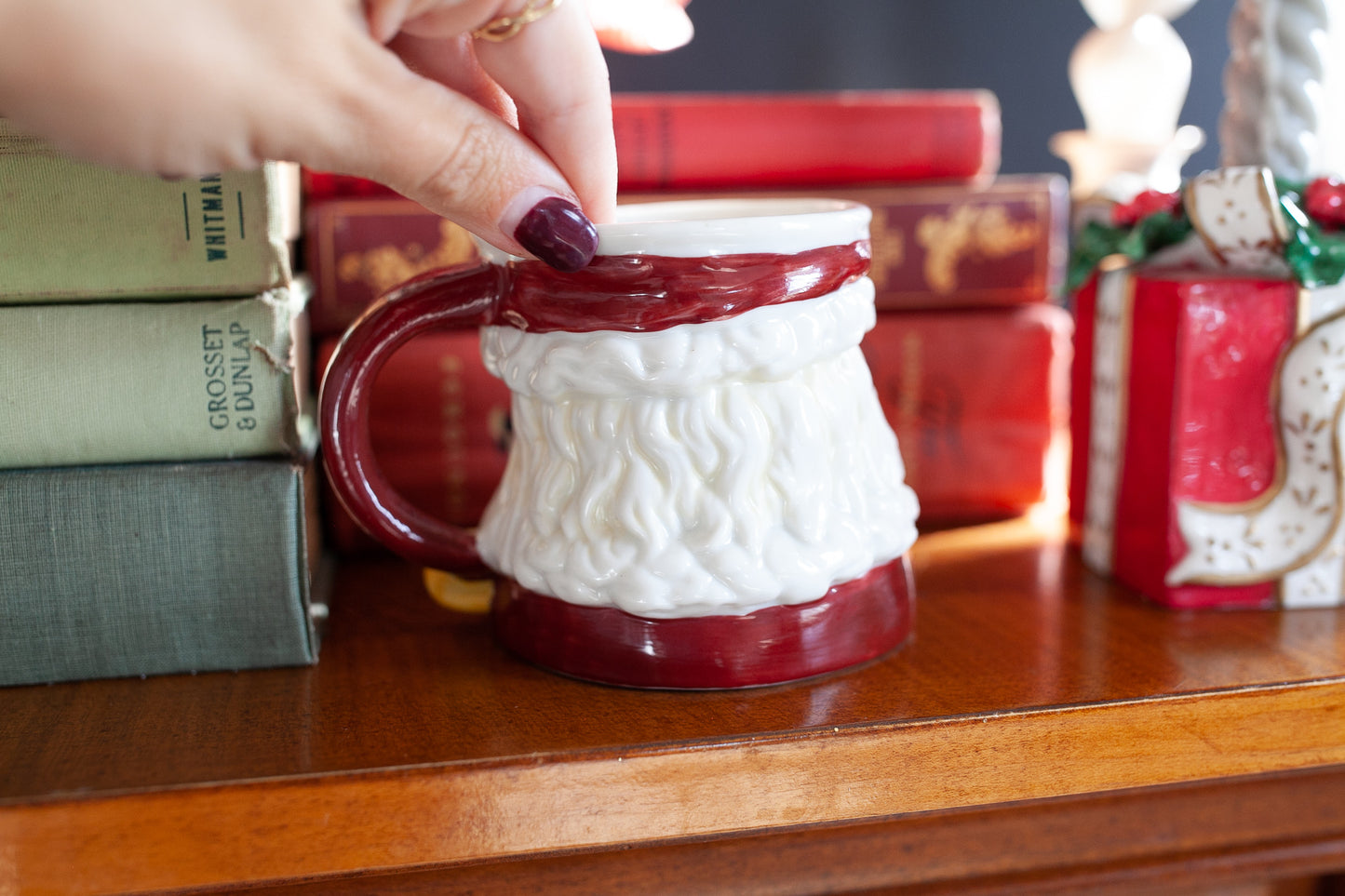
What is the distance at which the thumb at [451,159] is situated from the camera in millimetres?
343

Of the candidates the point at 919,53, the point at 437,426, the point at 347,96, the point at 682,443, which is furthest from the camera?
the point at 919,53

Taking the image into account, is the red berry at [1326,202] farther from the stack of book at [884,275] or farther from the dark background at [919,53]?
the dark background at [919,53]

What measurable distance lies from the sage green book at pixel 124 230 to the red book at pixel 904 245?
0.53 ft

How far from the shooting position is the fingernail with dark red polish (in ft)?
1.27

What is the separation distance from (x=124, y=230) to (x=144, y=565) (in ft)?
0.47

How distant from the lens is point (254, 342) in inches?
18.9

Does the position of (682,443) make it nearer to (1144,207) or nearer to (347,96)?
(347,96)

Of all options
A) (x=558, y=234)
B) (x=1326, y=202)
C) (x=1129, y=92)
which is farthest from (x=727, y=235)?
(x=1129, y=92)

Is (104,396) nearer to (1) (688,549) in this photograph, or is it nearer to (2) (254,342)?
(2) (254,342)

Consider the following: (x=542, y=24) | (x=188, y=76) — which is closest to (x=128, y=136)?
(x=188, y=76)

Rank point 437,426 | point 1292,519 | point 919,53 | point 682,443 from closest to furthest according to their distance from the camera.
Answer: point 682,443
point 1292,519
point 437,426
point 919,53

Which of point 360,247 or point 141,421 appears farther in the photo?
point 360,247

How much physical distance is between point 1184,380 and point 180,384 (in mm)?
470

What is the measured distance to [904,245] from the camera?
69 cm
